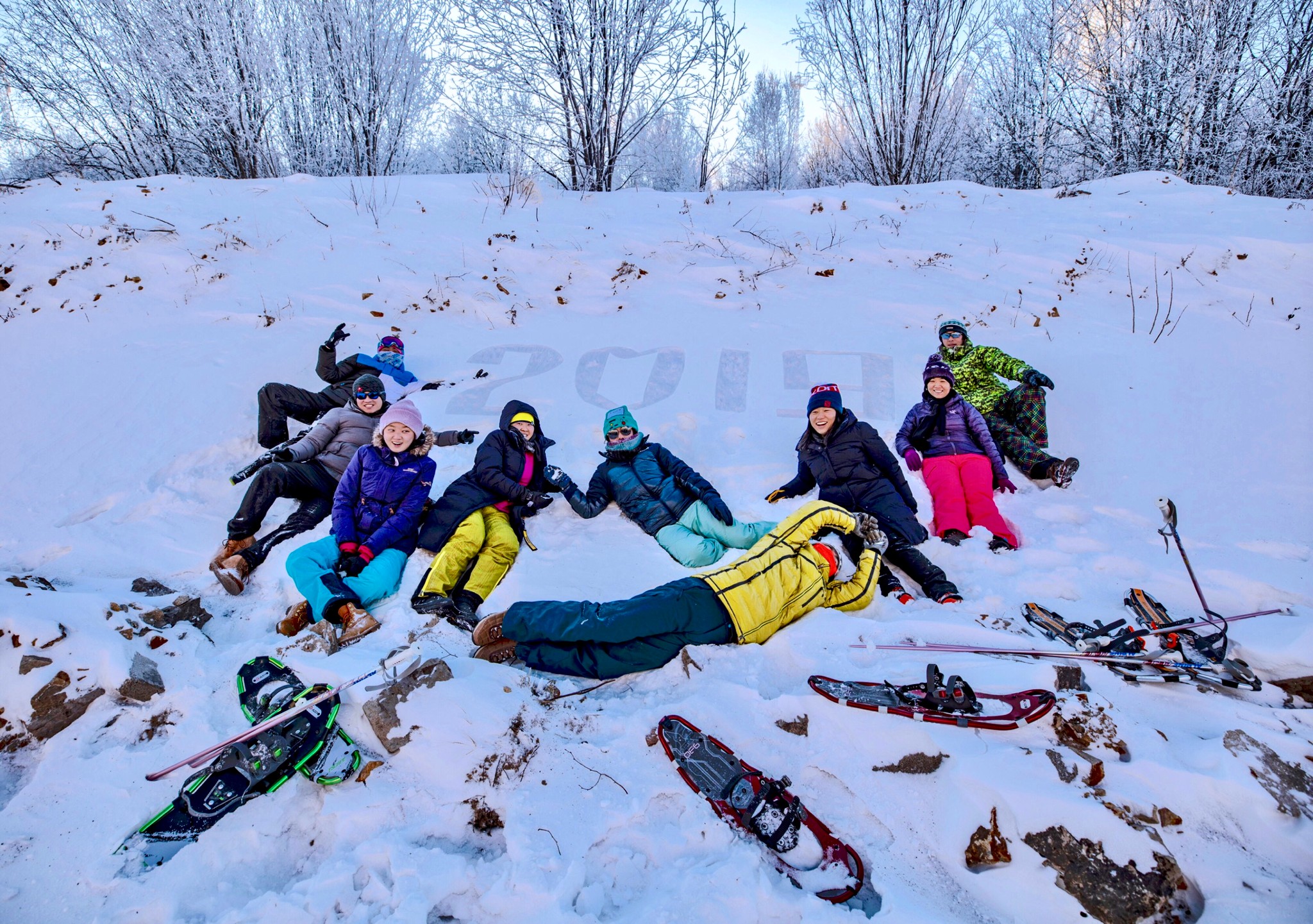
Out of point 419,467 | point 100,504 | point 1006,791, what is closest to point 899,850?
point 1006,791

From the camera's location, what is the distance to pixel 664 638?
2553 mm

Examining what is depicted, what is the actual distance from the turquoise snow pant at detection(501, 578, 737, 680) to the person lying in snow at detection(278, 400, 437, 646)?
884mm

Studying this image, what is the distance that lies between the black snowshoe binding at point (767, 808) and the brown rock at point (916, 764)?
329 millimetres

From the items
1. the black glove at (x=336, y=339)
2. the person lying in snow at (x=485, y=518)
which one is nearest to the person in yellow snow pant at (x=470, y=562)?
the person lying in snow at (x=485, y=518)

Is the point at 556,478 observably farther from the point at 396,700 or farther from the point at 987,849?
the point at 987,849

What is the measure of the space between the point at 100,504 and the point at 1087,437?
7351 millimetres

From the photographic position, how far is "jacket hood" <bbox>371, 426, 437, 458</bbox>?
12.2 feet

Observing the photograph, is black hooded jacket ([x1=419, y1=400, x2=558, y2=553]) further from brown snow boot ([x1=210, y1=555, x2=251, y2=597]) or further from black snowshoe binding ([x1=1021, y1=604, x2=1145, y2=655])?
black snowshoe binding ([x1=1021, y1=604, x2=1145, y2=655])

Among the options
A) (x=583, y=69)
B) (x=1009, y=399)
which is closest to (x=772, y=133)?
(x=583, y=69)

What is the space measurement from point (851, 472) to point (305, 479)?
12.2ft

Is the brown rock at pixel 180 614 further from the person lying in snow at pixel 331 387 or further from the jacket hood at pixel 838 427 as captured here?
the jacket hood at pixel 838 427

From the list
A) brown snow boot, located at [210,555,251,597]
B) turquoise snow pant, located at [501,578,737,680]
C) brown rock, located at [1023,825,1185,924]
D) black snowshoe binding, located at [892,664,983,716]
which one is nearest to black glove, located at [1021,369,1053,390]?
black snowshoe binding, located at [892,664,983,716]

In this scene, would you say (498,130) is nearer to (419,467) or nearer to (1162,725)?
(419,467)

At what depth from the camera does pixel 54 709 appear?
2.21 meters
